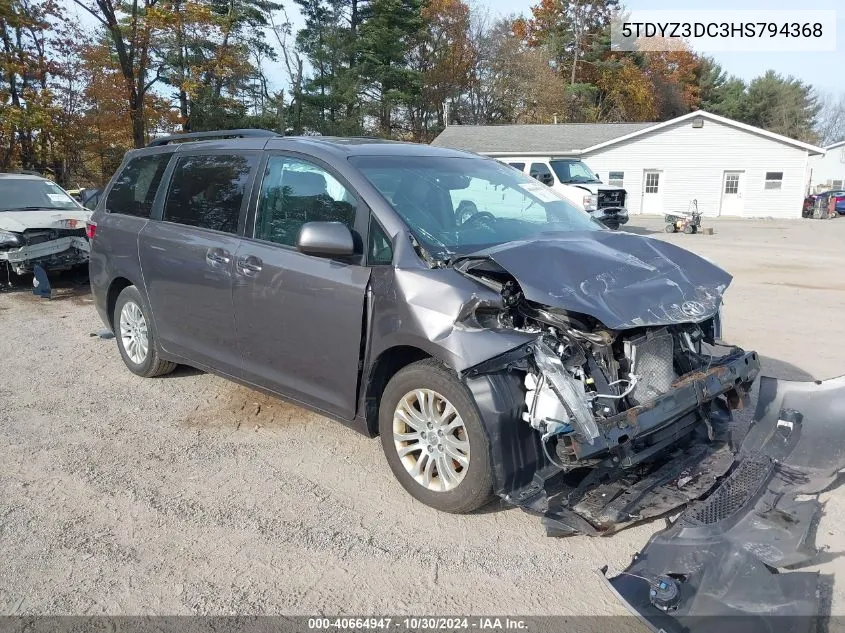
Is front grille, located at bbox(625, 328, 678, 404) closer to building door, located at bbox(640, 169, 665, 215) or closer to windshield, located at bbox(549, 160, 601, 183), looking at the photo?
windshield, located at bbox(549, 160, 601, 183)

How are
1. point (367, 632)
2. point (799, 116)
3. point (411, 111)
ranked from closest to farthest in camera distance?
point (367, 632) → point (411, 111) → point (799, 116)

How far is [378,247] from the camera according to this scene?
12.0ft

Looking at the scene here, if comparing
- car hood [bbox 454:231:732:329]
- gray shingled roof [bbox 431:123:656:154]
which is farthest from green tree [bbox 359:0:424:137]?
car hood [bbox 454:231:732:329]

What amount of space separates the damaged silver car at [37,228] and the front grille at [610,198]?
43.9 feet

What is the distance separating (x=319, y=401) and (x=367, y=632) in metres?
1.59

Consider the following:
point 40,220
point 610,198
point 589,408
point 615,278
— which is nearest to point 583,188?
point 610,198

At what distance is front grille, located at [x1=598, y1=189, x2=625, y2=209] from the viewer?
18594 millimetres

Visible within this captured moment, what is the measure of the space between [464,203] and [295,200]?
1.09 meters

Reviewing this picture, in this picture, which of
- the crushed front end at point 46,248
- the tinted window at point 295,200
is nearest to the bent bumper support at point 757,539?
the tinted window at point 295,200

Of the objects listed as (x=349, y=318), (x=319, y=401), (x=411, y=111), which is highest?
(x=411, y=111)

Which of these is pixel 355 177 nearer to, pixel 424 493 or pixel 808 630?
pixel 424 493

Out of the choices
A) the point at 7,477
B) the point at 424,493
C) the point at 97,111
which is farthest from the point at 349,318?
the point at 97,111

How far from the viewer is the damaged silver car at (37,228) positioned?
929cm

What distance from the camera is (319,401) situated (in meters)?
3.98
